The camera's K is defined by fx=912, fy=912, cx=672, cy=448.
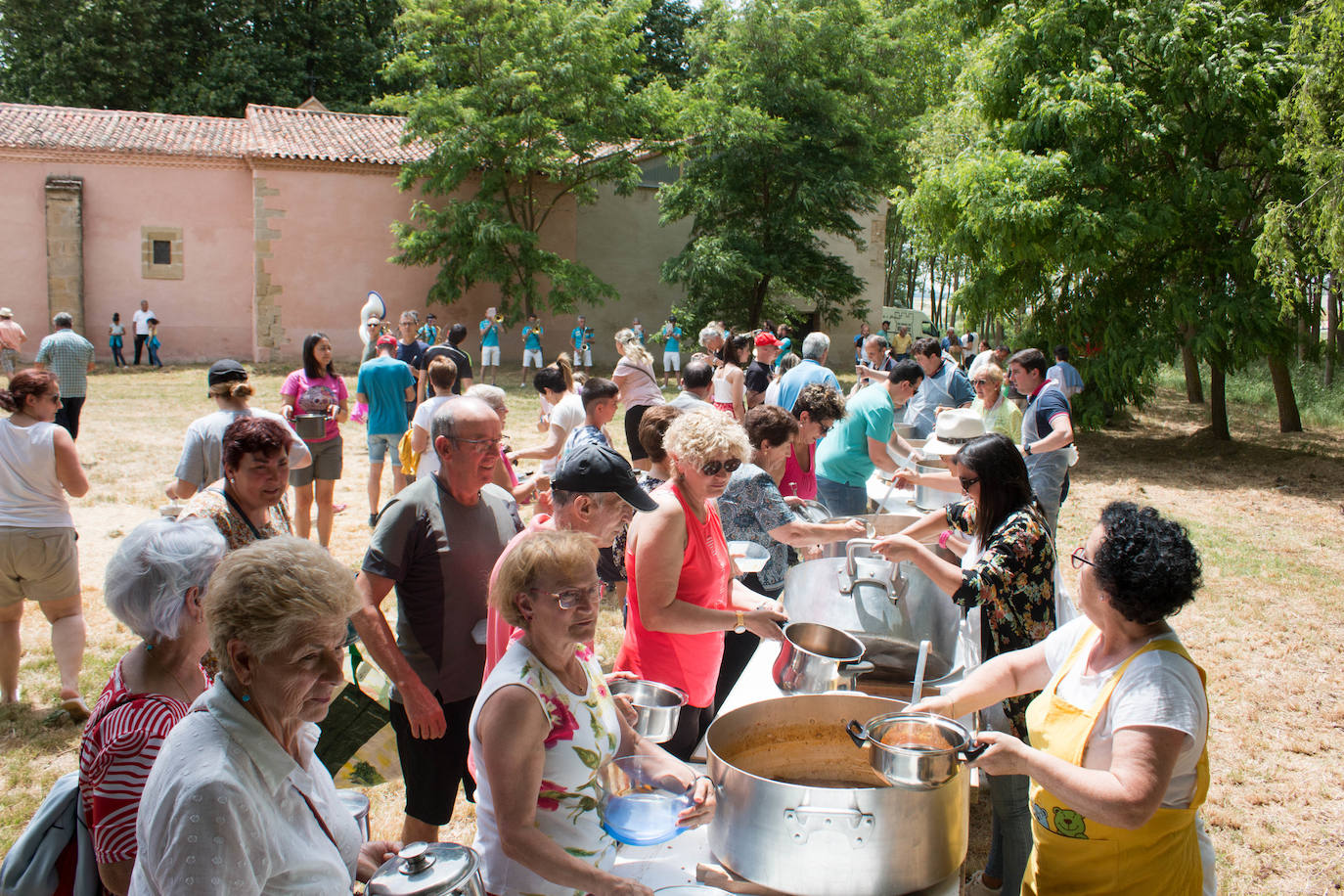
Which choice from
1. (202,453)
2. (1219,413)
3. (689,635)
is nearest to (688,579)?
(689,635)

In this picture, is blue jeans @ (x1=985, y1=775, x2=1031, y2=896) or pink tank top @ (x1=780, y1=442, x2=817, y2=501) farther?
Result: pink tank top @ (x1=780, y1=442, x2=817, y2=501)

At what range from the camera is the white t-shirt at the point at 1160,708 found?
5.94ft

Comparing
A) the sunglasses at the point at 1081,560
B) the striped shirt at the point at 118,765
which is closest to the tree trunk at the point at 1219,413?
the sunglasses at the point at 1081,560

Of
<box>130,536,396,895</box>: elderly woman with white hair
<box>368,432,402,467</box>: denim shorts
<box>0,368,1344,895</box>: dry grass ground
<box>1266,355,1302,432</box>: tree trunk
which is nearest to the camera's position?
<box>130,536,396,895</box>: elderly woman with white hair

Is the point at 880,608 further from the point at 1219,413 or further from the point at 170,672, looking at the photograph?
the point at 1219,413

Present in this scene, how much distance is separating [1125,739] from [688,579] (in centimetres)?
130

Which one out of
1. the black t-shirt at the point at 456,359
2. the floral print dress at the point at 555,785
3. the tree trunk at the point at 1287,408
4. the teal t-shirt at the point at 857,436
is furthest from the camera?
the tree trunk at the point at 1287,408

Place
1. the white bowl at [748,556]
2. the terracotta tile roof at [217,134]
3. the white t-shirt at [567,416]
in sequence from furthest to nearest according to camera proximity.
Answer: the terracotta tile roof at [217,134] → the white t-shirt at [567,416] → the white bowl at [748,556]

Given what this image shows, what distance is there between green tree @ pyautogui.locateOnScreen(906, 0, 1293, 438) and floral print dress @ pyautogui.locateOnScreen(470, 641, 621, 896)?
11.7 meters

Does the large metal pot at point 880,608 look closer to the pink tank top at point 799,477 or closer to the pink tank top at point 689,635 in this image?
the pink tank top at point 689,635

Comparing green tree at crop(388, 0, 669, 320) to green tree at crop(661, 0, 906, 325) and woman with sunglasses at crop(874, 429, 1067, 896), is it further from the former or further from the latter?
woman with sunglasses at crop(874, 429, 1067, 896)

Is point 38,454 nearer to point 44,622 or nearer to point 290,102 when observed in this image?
point 44,622

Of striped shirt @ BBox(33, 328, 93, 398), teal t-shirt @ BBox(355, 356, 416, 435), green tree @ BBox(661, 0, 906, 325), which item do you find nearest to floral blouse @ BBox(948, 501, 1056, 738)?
teal t-shirt @ BBox(355, 356, 416, 435)

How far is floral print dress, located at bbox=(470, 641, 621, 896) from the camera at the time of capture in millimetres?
1849
